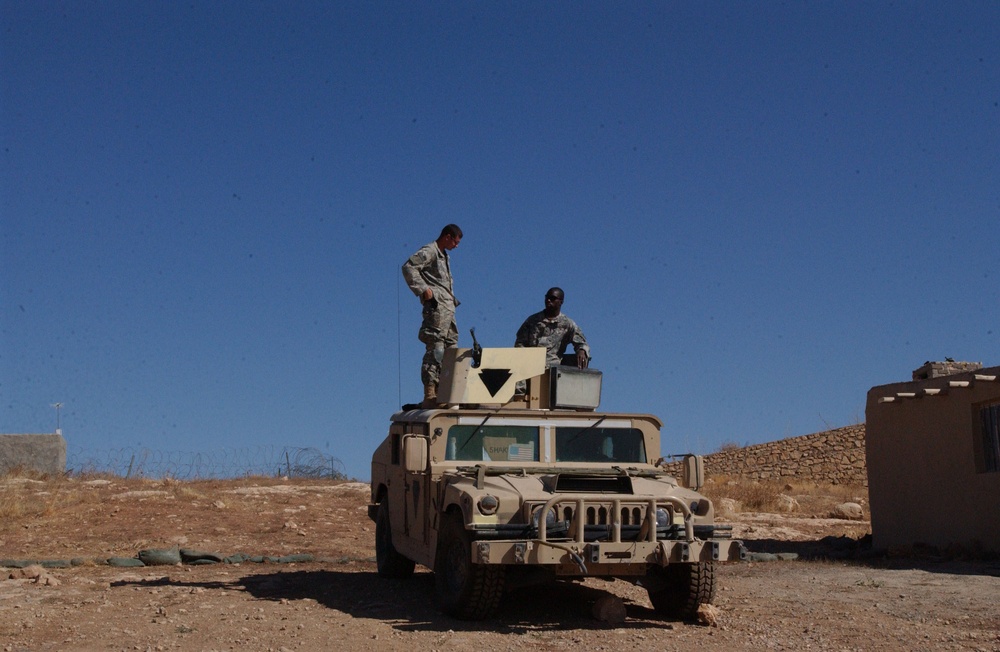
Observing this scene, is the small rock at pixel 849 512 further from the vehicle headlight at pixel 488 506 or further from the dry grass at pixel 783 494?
the vehicle headlight at pixel 488 506

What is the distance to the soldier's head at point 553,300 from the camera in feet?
36.7

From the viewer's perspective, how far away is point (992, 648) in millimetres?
6938

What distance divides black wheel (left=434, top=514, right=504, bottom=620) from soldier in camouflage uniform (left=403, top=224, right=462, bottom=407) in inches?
102

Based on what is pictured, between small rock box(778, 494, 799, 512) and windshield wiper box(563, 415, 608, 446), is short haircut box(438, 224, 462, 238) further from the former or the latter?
small rock box(778, 494, 799, 512)

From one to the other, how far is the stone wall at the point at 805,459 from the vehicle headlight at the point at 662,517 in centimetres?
2088

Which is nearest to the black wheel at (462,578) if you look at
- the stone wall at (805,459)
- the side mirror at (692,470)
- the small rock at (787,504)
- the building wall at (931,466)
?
the side mirror at (692,470)

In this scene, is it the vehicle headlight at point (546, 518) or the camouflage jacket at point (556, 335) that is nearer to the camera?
the vehicle headlight at point (546, 518)

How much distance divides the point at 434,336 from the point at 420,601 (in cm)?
279

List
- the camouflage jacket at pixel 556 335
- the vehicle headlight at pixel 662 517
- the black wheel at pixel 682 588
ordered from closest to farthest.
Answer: the vehicle headlight at pixel 662 517
the black wheel at pixel 682 588
the camouflage jacket at pixel 556 335

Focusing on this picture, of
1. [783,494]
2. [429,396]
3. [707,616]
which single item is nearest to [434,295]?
[429,396]

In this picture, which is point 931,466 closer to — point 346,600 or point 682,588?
point 682,588

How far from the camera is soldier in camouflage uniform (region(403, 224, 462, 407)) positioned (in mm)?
10688

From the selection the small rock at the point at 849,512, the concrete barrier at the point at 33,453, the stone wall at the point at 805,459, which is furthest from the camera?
the stone wall at the point at 805,459

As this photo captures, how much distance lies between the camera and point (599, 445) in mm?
9141
